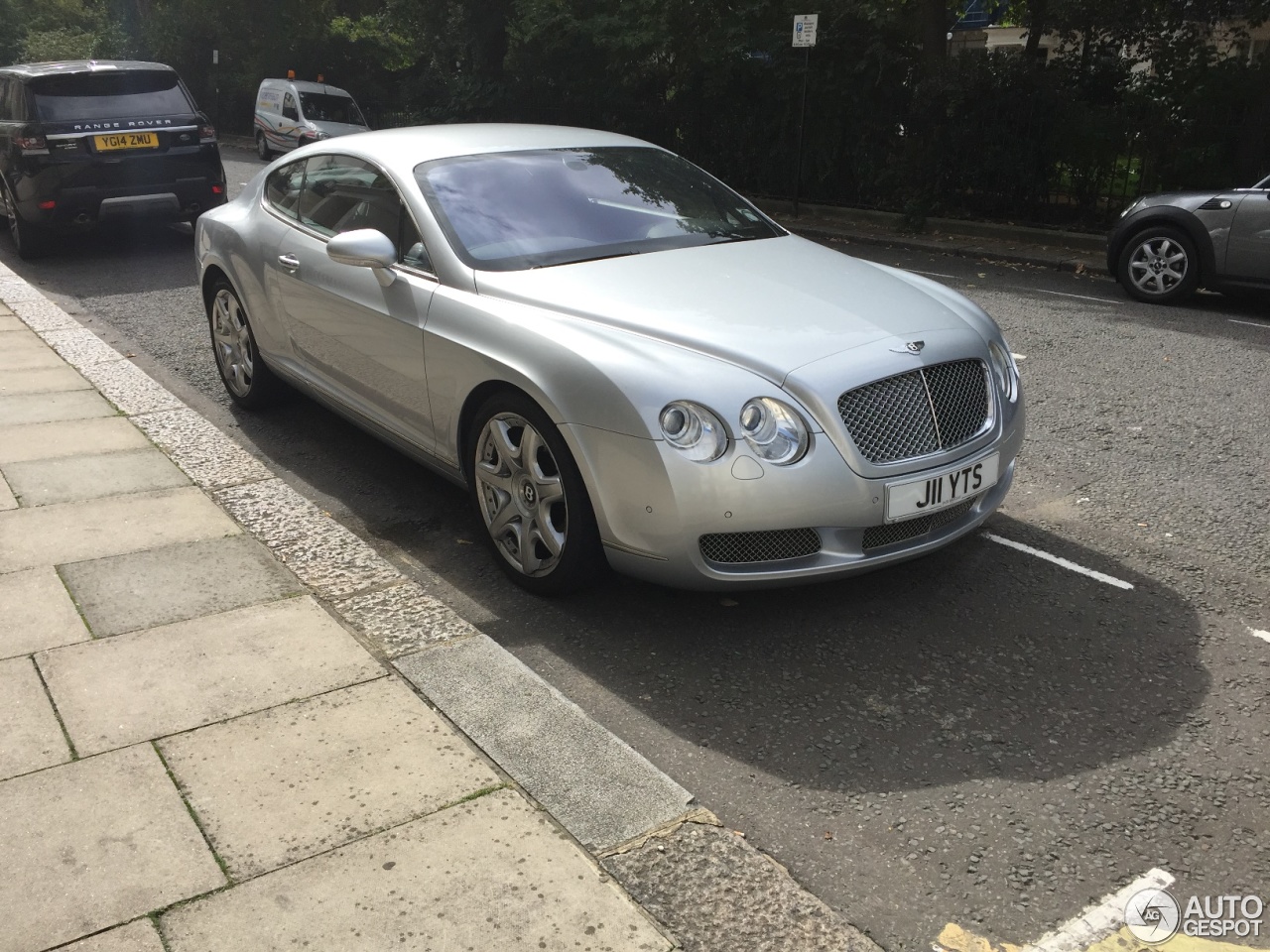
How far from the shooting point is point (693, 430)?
3512 mm

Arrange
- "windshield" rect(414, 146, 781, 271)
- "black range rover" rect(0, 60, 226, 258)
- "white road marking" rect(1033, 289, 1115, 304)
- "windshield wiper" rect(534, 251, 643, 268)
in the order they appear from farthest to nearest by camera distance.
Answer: "black range rover" rect(0, 60, 226, 258) < "white road marking" rect(1033, 289, 1115, 304) < "windshield" rect(414, 146, 781, 271) < "windshield wiper" rect(534, 251, 643, 268)

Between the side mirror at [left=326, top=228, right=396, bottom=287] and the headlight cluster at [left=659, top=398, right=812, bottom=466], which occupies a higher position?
the side mirror at [left=326, top=228, right=396, bottom=287]

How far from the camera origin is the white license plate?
11.9 feet

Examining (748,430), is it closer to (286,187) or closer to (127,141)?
(286,187)

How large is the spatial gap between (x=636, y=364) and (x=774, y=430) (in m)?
0.48

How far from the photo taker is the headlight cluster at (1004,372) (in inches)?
164

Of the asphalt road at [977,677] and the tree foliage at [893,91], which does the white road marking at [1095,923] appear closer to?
the asphalt road at [977,677]

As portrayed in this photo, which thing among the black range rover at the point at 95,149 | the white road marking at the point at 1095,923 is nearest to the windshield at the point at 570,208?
the white road marking at the point at 1095,923

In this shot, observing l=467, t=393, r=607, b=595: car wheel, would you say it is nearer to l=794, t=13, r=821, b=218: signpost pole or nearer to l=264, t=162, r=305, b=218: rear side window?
l=264, t=162, r=305, b=218: rear side window

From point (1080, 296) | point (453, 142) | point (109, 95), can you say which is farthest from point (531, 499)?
point (109, 95)

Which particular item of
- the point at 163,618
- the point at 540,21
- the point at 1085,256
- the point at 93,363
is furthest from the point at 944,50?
the point at 163,618

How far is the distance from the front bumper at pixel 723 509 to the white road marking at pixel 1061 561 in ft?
2.96

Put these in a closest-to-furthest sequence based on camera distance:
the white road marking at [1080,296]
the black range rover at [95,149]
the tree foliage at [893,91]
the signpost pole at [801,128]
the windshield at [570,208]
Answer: the windshield at [570,208], the white road marking at [1080,296], the black range rover at [95,149], the tree foliage at [893,91], the signpost pole at [801,128]

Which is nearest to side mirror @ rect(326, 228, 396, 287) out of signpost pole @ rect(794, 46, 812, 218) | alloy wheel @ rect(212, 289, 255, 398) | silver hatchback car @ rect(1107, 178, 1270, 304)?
alloy wheel @ rect(212, 289, 255, 398)
